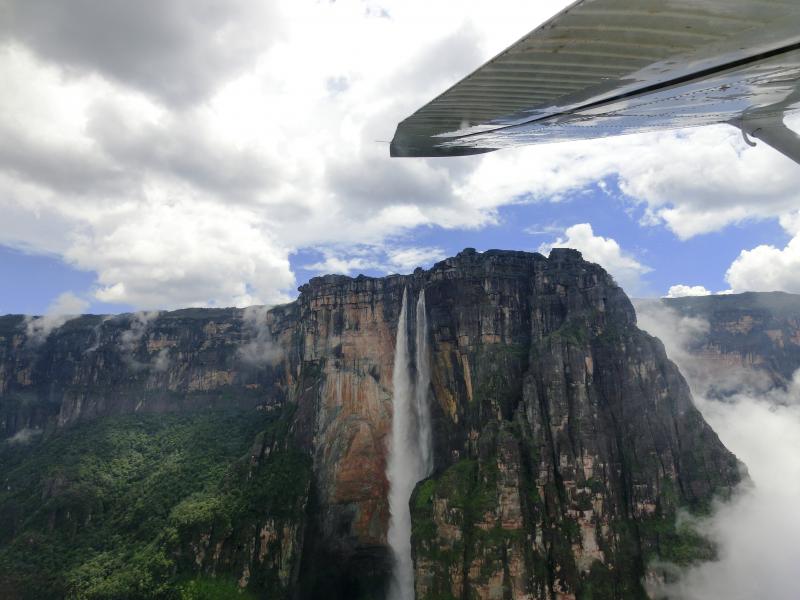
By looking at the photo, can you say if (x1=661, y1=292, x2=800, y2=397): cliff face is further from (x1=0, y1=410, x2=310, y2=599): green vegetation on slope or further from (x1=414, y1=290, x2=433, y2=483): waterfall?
(x1=0, y1=410, x2=310, y2=599): green vegetation on slope

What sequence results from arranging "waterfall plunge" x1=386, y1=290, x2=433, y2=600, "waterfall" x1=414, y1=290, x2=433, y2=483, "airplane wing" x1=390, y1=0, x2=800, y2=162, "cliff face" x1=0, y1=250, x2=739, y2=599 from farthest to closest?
"waterfall" x1=414, y1=290, x2=433, y2=483 → "waterfall plunge" x1=386, y1=290, x2=433, y2=600 → "cliff face" x1=0, y1=250, x2=739, y2=599 → "airplane wing" x1=390, y1=0, x2=800, y2=162

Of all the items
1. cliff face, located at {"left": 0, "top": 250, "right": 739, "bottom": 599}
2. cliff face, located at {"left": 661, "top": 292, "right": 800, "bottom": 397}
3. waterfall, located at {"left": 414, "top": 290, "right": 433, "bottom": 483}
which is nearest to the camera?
cliff face, located at {"left": 0, "top": 250, "right": 739, "bottom": 599}

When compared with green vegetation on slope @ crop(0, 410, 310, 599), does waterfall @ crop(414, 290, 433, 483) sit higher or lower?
higher

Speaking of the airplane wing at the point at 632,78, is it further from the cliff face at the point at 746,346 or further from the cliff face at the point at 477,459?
the cliff face at the point at 746,346

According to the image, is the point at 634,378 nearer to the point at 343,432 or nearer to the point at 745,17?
the point at 343,432

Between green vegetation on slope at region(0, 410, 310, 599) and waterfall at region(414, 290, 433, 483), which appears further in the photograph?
waterfall at region(414, 290, 433, 483)

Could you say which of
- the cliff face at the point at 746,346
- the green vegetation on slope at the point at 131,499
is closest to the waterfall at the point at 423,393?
the green vegetation on slope at the point at 131,499

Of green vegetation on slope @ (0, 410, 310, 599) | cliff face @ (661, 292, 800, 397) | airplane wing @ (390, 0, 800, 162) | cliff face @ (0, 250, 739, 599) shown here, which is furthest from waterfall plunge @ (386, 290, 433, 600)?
cliff face @ (661, 292, 800, 397)
